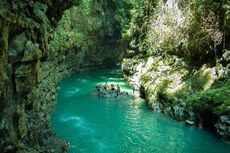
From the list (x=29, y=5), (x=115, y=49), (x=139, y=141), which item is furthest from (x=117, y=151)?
(x=115, y=49)

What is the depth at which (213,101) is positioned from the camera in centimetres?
Answer: 2730

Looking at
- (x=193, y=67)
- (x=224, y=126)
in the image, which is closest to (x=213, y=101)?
(x=224, y=126)

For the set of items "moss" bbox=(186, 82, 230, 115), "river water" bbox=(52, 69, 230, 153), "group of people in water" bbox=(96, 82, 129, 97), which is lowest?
"river water" bbox=(52, 69, 230, 153)

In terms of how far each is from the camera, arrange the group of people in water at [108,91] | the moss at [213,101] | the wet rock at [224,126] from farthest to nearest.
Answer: the group of people in water at [108,91] → the moss at [213,101] → the wet rock at [224,126]

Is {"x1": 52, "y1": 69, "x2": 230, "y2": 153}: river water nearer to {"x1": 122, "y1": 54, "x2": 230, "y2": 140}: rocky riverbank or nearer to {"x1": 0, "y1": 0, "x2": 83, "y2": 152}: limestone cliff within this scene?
{"x1": 122, "y1": 54, "x2": 230, "y2": 140}: rocky riverbank

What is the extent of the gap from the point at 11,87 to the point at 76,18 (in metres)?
39.0

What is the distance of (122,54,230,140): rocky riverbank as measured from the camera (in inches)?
1064

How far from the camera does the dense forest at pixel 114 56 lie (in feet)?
53.7

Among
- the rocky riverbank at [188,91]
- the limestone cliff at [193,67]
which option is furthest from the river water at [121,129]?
the limestone cliff at [193,67]

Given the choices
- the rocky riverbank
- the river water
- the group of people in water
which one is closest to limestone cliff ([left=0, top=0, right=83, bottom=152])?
the river water

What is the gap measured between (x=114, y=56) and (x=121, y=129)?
123ft

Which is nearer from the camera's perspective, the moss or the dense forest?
the dense forest

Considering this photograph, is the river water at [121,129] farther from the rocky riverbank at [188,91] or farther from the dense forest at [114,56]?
the dense forest at [114,56]

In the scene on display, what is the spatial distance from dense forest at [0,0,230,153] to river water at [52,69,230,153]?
122 cm
